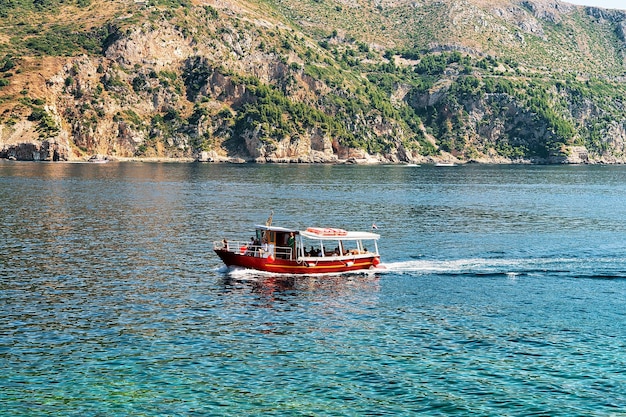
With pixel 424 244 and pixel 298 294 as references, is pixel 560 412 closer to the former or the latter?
pixel 298 294

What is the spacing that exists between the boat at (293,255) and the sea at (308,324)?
127 centimetres

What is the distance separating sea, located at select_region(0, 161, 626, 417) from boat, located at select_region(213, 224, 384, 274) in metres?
1.27

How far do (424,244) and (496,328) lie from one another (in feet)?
115

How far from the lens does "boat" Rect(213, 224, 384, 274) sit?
62812 mm

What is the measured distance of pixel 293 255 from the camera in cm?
6369

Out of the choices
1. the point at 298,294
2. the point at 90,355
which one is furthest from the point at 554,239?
the point at 90,355

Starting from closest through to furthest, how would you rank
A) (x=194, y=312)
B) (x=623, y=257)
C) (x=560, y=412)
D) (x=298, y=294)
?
(x=560, y=412), (x=194, y=312), (x=298, y=294), (x=623, y=257)

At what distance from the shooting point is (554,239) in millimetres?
84812

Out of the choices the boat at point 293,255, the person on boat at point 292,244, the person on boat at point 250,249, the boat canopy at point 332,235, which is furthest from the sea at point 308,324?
the boat canopy at point 332,235

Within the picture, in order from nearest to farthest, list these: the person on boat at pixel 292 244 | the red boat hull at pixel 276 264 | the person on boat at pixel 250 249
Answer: the red boat hull at pixel 276 264, the person on boat at pixel 292 244, the person on boat at pixel 250 249

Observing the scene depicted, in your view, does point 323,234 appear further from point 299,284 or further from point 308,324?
point 308,324

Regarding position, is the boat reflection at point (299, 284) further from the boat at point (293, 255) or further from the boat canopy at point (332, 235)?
the boat canopy at point (332, 235)

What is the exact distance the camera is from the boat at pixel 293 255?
62.8 metres

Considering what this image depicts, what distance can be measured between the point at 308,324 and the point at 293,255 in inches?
724
